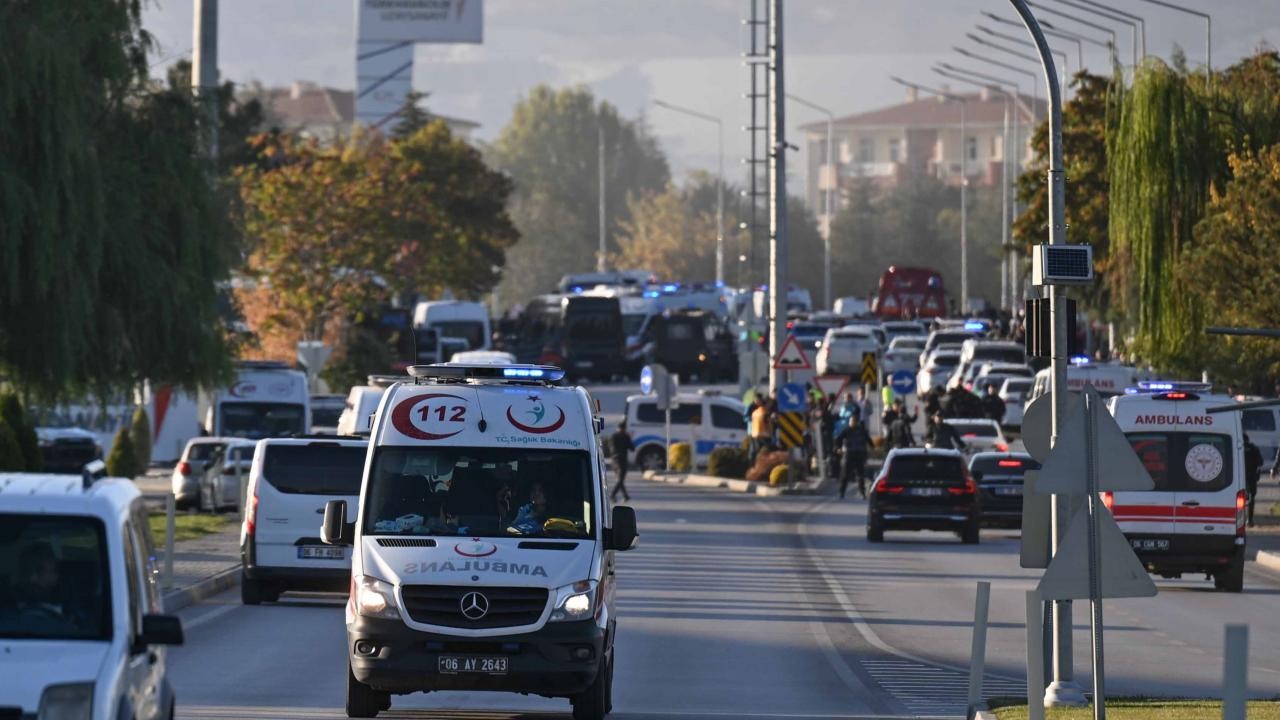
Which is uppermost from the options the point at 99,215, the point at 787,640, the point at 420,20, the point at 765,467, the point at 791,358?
the point at 420,20

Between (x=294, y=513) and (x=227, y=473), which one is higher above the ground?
(x=294, y=513)

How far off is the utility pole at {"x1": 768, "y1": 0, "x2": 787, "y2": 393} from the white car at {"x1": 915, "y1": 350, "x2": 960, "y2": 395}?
20.3 meters


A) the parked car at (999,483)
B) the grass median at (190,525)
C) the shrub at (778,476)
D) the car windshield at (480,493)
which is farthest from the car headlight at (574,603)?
the shrub at (778,476)

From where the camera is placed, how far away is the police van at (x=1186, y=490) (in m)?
28.1

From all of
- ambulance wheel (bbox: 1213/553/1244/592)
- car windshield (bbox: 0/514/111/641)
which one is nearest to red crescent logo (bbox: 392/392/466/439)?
car windshield (bbox: 0/514/111/641)

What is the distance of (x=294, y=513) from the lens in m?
24.1

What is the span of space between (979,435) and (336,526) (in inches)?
1263

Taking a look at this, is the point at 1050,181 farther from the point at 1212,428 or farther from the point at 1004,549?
the point at 1004,549

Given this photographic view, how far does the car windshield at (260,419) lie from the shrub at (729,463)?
10.3 metres

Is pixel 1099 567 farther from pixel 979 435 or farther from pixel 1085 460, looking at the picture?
pixel 979 435

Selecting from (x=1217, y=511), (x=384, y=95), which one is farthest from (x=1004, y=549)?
(x=384, y=95)

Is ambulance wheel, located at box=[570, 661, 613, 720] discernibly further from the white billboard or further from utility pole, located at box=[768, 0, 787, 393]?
the white billboard

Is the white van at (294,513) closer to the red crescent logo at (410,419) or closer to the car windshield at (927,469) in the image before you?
the red crescent logo at (410,419)

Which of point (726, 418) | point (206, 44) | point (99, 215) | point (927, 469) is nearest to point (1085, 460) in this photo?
point (99, 215)
